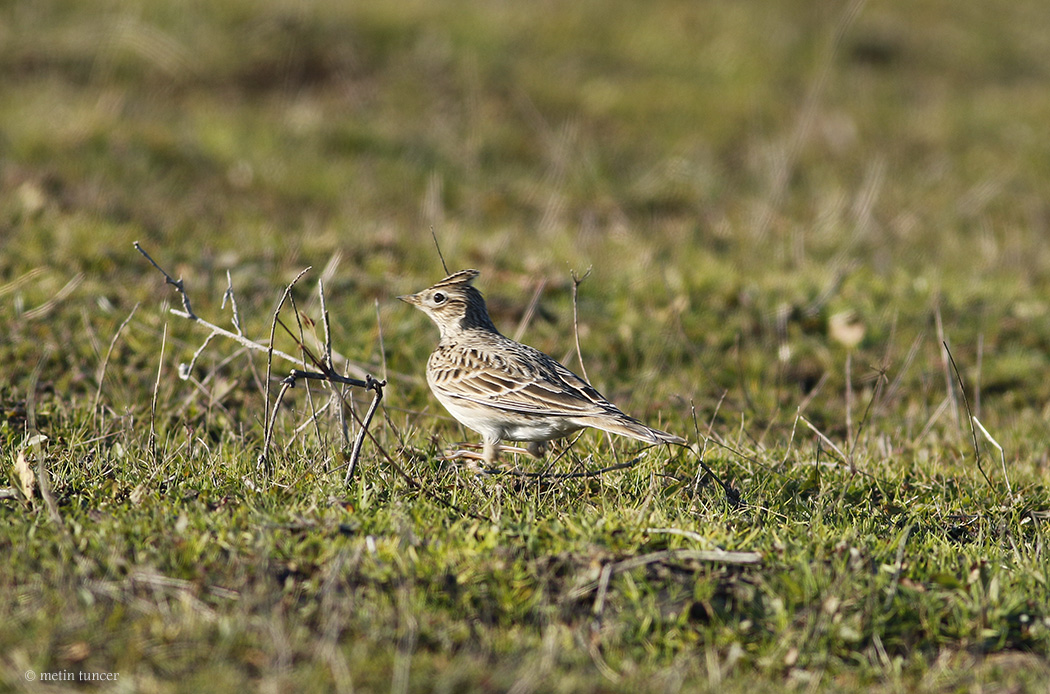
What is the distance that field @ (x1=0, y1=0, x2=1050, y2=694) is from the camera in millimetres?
3760

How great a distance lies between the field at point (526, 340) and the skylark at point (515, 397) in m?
0.21

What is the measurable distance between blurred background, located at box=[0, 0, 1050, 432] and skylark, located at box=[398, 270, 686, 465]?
1.42m

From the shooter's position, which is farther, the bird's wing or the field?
the bird's wing

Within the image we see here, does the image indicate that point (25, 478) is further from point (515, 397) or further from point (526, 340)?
point (526, 340)

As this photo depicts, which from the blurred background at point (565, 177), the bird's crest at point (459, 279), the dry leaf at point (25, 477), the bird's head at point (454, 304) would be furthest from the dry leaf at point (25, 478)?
the bird's crest at point (459, 279)

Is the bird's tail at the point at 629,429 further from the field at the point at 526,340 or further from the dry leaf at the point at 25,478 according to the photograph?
the dry leaf at the point at 25,478

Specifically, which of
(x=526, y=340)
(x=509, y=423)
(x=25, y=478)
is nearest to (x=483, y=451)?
(x=509, y=423)

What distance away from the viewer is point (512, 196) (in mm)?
12102

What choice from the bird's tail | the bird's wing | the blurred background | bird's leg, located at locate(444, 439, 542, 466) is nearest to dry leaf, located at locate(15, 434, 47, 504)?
the blurred background

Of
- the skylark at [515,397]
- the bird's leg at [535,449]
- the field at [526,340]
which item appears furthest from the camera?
the bird's leg at [535,449]

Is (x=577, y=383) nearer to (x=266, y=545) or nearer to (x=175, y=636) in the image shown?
(x=266, y=545)

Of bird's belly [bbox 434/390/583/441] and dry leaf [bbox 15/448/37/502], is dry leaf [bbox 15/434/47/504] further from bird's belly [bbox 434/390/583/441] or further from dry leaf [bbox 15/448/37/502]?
bird's belly [bbox 434/390/583/441]

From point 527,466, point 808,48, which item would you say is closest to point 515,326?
point 527,466

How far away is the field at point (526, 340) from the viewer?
12.3 ft
